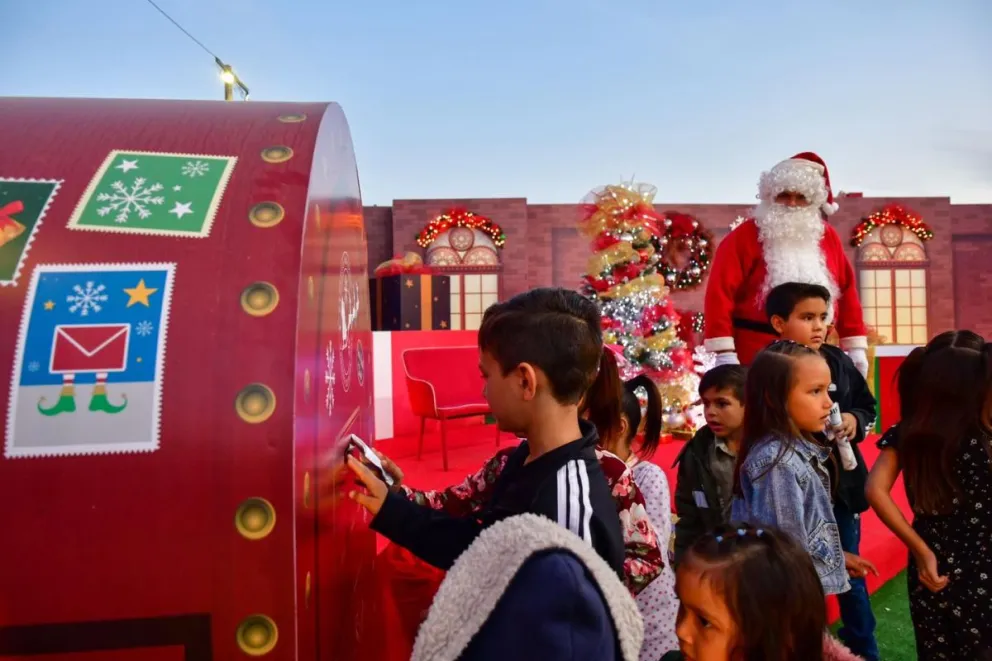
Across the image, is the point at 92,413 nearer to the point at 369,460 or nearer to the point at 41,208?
the point at 41,208

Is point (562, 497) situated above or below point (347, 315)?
below

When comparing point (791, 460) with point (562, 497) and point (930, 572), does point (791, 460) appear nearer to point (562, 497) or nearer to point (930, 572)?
point (930, 572)

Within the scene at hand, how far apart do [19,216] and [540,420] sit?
0.73 meters

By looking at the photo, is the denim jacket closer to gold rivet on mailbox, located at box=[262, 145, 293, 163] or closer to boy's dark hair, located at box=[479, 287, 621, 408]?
boy's dark hair, located at box=[479, 287, 621, 408]

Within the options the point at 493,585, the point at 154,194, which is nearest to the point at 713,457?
the point at 493,585

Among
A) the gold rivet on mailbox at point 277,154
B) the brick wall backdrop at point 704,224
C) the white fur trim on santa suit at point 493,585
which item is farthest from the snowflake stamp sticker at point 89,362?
the brick wall backdrop at point 704,224

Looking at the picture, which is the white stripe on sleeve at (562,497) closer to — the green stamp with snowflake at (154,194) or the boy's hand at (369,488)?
the boy's hand at (369,488)

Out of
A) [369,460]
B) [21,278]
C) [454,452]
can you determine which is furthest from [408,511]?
[454,452]

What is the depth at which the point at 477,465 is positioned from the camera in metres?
5.56

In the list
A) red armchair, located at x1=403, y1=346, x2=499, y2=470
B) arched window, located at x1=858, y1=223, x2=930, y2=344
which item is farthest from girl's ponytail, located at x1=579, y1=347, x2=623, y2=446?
arched window, located at x1=858, y1=223, x2=930, y2=344

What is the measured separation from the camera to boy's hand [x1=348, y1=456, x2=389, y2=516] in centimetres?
120

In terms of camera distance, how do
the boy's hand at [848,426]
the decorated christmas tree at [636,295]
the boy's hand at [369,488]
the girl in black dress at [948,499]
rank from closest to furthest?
the boy's hand at [369,488] < the girl in black dress at [948,499] < the boy's hand at [848,426] < the decorated christmas tree at [636,295]

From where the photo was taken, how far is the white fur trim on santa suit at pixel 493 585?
2.53 feet

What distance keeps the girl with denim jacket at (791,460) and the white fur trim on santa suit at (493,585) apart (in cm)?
103
